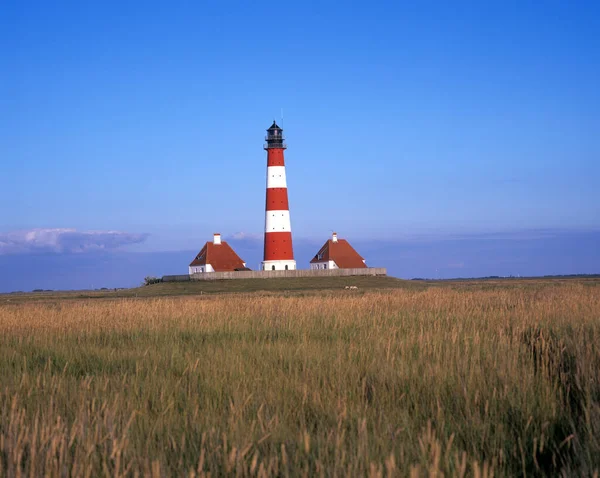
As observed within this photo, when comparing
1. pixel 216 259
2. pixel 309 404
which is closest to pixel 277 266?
pixel 216 259

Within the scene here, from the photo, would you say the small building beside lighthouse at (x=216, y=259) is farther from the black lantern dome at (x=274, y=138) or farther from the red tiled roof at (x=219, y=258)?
the black lantern dome at (x=274, y=138)

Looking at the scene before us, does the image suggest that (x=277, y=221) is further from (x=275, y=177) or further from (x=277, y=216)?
(x=275, y=177)

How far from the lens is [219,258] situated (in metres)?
63.6

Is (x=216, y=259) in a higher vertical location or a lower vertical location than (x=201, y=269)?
higher

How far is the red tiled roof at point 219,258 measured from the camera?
6300 centimetres

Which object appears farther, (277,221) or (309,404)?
(277,221)

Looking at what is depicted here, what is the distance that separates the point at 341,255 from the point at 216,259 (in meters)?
11.7

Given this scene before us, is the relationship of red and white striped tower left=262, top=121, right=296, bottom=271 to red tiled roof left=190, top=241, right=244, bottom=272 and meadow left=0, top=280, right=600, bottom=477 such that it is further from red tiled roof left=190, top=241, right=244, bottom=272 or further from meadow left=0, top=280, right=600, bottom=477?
meadow left=0, top=280, right=600, bottom=477

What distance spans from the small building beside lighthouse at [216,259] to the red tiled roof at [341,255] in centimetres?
777

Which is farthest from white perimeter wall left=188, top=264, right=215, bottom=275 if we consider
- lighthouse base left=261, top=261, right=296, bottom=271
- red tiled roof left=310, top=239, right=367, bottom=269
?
A: red tiled roof left=310, top=239, right=367, bottom=269

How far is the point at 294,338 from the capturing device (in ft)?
31.9

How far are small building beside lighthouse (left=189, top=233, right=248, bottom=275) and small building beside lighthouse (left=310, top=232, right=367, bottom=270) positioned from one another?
Answer: 744 cm

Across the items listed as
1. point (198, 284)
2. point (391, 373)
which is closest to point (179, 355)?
point (391, 373)

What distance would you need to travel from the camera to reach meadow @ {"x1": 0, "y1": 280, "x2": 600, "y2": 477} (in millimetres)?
4059
